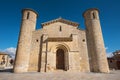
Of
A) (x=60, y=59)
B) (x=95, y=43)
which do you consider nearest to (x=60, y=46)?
(x=60, y=59)

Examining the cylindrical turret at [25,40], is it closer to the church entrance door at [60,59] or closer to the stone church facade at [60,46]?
the stone church facade at [60,46]

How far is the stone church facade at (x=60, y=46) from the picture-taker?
15883 mm

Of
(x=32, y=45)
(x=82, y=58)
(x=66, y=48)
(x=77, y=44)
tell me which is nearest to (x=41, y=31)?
(x=32, y=45)

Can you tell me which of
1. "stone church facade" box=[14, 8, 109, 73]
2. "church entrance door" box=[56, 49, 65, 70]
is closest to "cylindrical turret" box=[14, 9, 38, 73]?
"stone church facade" box=[14, 8, 109, 73]

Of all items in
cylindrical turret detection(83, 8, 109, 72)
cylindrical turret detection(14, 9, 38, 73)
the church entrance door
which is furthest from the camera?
the church entrance door

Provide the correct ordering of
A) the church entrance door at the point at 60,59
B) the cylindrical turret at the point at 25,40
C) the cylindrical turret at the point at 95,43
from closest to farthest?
the cylindrical turret at the point at 25,40, the cylindrical turret at the point at 95,43, the church entrance door at the point at 60,59

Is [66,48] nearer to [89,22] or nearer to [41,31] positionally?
[41,31]

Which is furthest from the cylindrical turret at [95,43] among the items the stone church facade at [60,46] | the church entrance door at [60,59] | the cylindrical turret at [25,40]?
the cylindrical turret at [25,40]

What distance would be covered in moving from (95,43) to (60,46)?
596cm

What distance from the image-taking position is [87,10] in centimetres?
1986

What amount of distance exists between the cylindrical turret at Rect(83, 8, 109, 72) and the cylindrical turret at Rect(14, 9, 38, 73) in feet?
34.3

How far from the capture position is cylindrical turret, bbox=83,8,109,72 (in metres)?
15.8

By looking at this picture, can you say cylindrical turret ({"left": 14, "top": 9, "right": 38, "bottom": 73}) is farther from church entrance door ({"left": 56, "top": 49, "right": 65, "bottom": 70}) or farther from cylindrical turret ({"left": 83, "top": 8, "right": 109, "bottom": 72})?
cylindrical turret ({"left": 83, "top": 8, "right": 109, "bottom": 72})

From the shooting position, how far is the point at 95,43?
16891 millimetres
